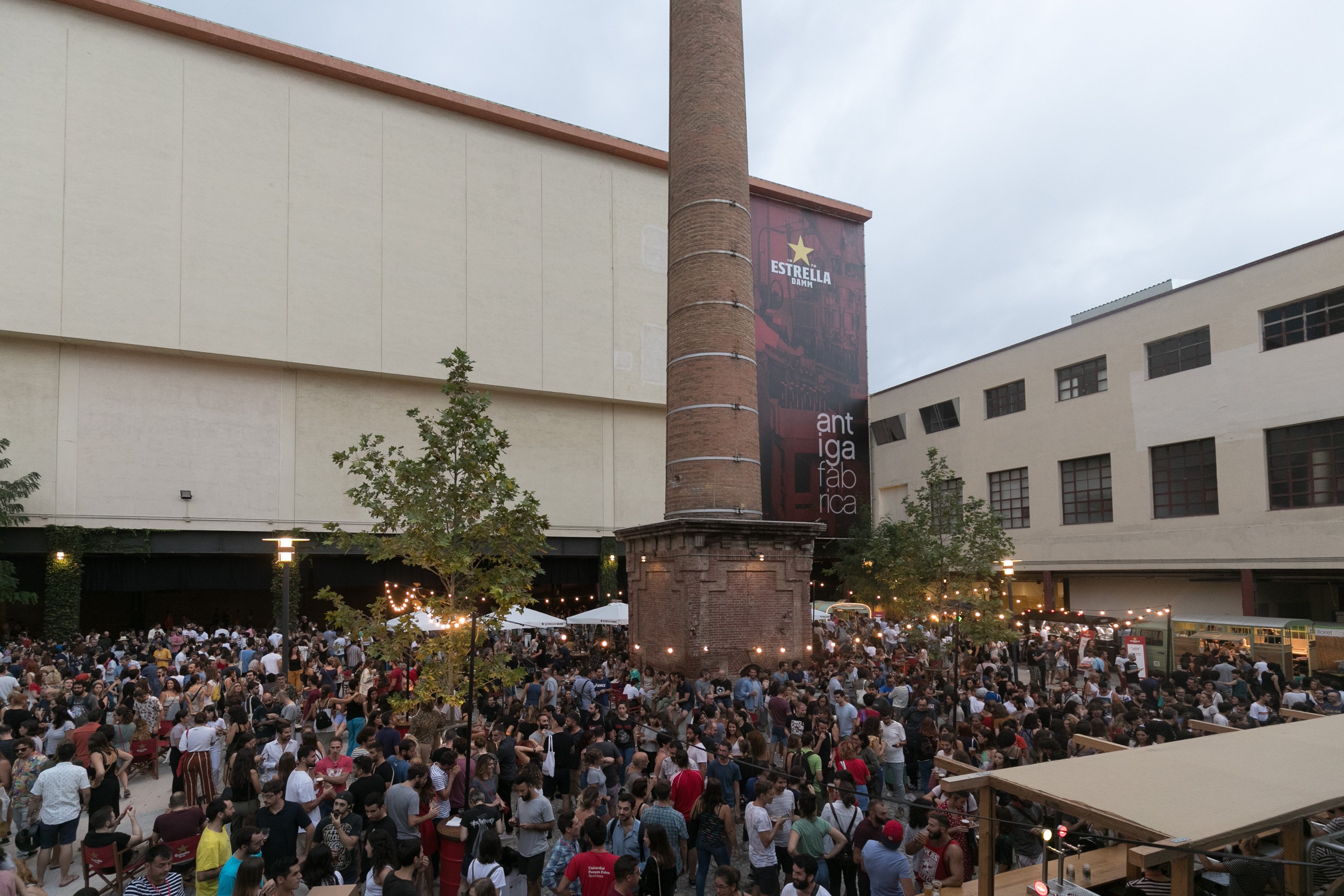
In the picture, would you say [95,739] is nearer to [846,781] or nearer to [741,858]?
[741,858]

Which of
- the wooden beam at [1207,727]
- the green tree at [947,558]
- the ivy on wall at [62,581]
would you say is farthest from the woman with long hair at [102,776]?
the ivy on wall at [62,581]

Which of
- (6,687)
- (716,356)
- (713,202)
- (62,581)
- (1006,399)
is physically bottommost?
(6,687)

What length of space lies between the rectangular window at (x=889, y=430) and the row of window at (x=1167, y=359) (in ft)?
0.20

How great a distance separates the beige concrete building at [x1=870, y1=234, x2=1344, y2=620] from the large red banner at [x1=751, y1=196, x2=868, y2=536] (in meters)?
5.55

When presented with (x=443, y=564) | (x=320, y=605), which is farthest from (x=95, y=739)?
(x=320, y=605)

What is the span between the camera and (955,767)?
7266 millimetres

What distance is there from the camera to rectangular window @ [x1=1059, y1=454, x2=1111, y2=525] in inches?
1344

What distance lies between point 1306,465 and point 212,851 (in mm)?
32548

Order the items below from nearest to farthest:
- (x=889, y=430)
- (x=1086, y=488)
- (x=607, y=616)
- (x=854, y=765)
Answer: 1. (x=854, y=765)
2. (x=607, y=616)
3. (x=1086, y=488)
4. (x=889, y=430)

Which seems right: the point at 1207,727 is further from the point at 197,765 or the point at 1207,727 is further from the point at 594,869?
the point at 197,765

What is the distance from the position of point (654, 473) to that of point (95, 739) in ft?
108

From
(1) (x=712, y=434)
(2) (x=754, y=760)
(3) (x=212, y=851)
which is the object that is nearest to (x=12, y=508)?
(1) (x=712, y=434)

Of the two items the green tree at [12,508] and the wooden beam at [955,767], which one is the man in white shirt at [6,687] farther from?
the wooden beam at [955,767]

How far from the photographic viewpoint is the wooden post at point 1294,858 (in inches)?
236
